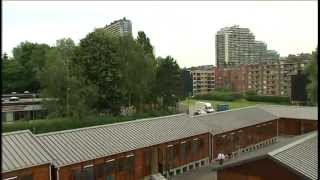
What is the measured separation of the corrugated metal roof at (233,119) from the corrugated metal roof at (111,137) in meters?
2.26

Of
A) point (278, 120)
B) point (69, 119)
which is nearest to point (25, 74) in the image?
point (69, 119)

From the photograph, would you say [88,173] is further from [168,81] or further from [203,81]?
[203,81]

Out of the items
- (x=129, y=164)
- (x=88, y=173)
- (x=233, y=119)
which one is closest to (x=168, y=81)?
(x=233, y=119)

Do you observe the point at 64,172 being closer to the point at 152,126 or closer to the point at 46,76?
the point at 152,126

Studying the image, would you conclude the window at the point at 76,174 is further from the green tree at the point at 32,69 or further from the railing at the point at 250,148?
the green tree at the point at 32,69

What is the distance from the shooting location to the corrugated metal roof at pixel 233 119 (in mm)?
31125

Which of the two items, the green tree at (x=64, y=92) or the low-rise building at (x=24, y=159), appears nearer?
the low-rise building at (x=24, y=159)

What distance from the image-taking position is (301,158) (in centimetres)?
1625

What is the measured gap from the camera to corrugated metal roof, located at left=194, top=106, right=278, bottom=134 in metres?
31.1

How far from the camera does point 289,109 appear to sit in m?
45.8

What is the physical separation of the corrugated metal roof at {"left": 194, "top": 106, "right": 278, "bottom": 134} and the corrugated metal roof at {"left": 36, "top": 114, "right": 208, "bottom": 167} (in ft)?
7.41

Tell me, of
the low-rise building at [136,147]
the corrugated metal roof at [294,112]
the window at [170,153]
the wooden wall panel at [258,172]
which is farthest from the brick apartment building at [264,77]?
the wooden wall panel at [258,172]

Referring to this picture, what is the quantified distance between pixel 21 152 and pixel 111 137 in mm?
6054

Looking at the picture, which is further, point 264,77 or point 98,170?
point 264,77
